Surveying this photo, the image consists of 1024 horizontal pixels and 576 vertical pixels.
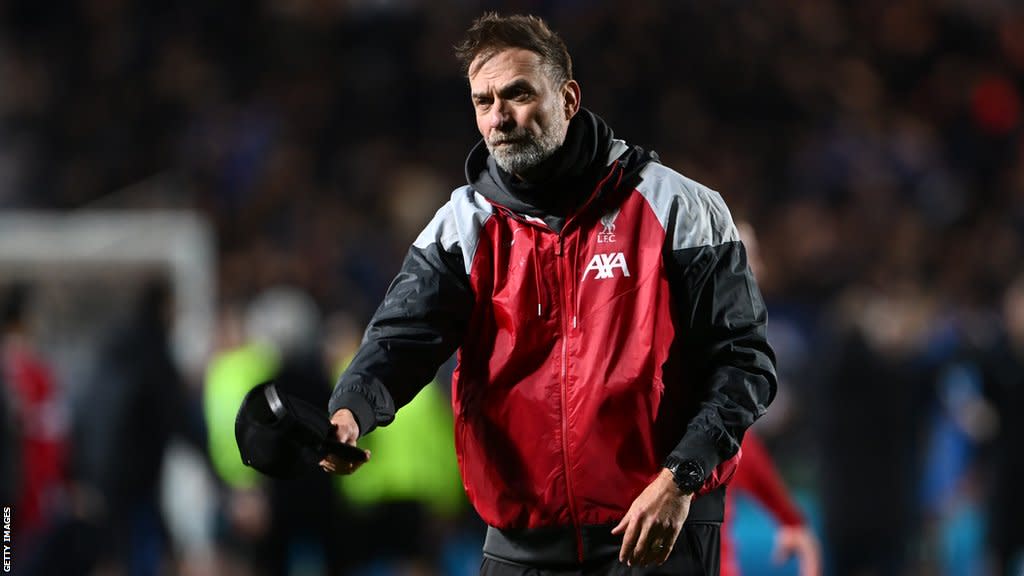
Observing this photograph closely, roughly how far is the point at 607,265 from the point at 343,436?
720 millimetres

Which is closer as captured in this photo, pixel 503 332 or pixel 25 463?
pixel 503 332

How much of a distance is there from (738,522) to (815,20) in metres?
6.83

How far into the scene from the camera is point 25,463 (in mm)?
8414

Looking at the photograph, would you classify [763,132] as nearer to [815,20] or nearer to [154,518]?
[815,20]

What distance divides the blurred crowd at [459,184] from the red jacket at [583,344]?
5436 millimetres

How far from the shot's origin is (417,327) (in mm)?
3709

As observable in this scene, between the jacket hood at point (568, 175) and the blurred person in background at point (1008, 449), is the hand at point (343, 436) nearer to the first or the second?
the jacket hood at point (568, 175)

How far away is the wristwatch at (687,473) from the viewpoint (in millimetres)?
3344

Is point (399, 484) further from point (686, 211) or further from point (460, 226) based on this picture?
point (686, 211)

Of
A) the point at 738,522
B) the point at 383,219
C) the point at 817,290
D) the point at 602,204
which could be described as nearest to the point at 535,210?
the point at 602,204

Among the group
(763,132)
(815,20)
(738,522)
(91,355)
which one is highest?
(815,20)

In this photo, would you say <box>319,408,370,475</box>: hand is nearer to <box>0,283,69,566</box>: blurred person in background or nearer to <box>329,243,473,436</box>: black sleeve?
<box>329,243,473,436</box>: black sleeve

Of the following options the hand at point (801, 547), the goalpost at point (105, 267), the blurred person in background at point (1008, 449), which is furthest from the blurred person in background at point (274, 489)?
the hand at point (801, 547)

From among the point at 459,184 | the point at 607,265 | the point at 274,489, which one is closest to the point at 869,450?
the point at 274,489
